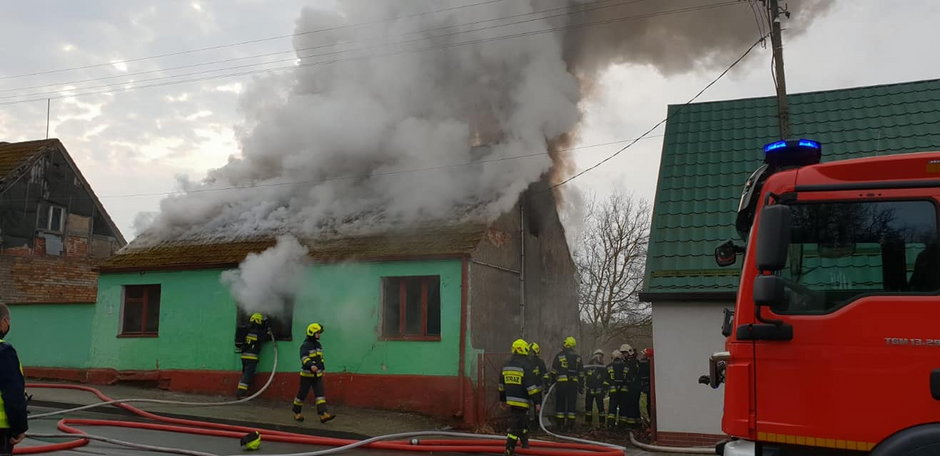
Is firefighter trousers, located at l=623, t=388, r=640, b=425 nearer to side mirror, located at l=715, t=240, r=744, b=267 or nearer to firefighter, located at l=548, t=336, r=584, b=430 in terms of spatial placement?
firefighter, located at l=548, t=336, r=584, b=430

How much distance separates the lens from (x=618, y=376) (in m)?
12.1

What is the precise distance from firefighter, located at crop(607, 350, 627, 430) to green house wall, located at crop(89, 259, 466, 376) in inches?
97.6

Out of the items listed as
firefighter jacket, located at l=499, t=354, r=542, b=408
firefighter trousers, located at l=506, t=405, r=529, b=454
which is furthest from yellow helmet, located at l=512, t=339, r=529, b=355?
firefighter trousers, located at l=506, t=405, r=529, b=454

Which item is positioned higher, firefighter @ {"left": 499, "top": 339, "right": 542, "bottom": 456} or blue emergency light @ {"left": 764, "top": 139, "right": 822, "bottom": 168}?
blue emergency light @ {"left": 764, "top": 139, "right": 822, "bottom": 168}

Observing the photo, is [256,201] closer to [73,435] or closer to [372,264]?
[372,264]

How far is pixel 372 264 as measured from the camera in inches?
536

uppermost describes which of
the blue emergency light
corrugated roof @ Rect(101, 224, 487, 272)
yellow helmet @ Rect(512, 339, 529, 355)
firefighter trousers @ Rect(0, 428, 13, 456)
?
corrugated roof @ Rect(101, 224, 487, 272)

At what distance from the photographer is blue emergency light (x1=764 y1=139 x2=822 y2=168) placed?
457 centimetres

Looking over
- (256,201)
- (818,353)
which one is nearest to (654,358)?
(818,353)

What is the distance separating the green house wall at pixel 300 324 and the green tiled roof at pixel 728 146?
3984 mm

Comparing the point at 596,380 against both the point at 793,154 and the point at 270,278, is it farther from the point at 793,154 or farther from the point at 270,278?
the point at 793,154

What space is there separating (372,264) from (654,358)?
19.2 feet

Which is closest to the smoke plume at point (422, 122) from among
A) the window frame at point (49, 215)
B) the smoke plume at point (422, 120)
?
the smoke plume at point (422, 120)

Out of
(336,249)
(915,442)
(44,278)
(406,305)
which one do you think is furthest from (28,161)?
(915,442)
